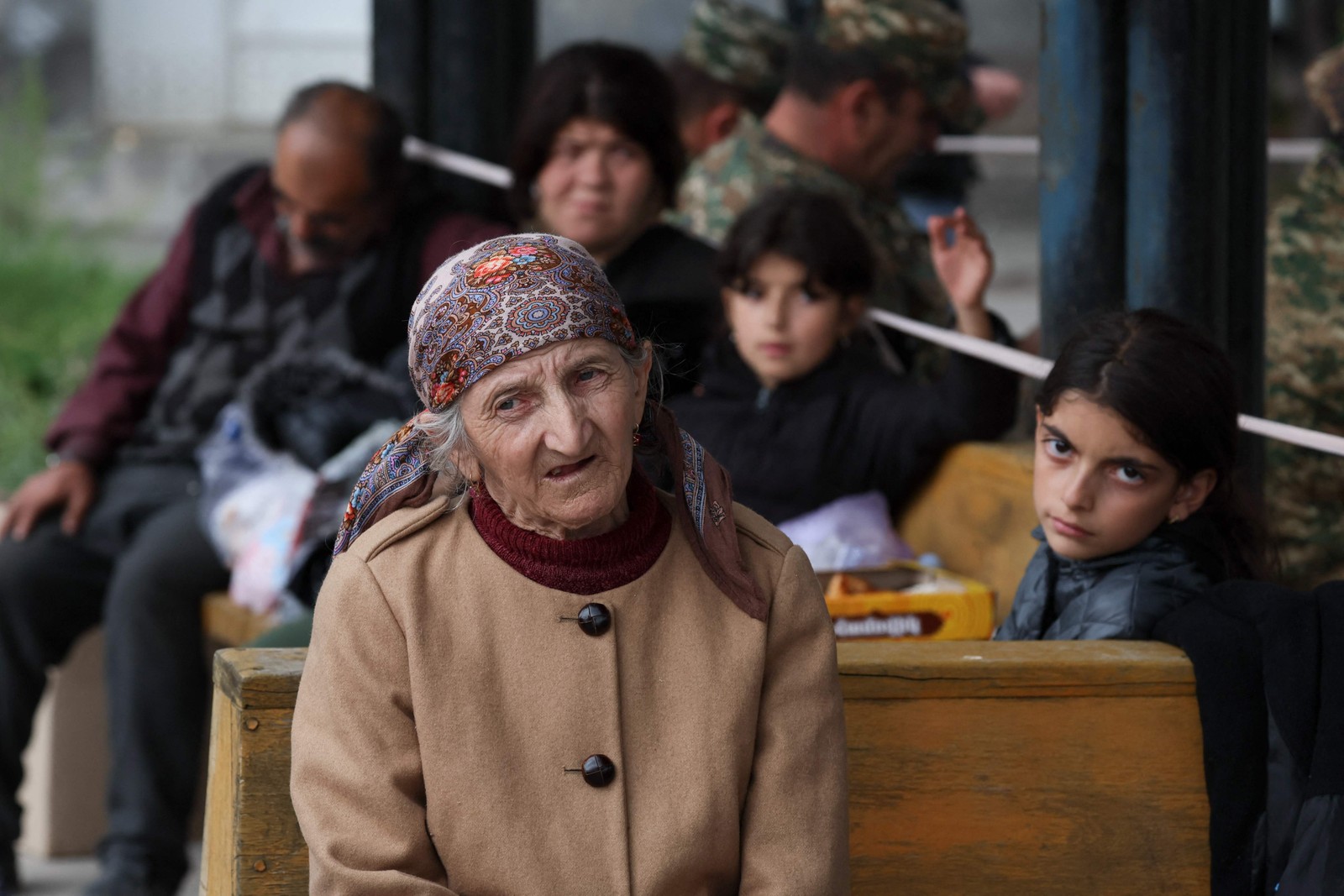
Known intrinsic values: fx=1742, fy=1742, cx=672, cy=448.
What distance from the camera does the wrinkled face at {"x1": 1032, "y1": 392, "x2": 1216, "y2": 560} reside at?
2.50 meters

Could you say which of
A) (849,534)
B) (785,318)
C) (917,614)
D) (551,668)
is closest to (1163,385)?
(917,614)

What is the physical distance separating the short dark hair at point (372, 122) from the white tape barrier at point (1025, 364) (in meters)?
1.30

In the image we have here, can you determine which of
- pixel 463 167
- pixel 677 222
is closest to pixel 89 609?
pixel 463 167

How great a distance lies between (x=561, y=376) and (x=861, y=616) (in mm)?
1335

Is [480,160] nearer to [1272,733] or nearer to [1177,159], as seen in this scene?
[1177,159]

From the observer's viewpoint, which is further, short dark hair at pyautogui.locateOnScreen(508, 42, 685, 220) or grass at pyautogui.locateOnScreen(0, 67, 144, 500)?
grass at pyautogui.locateOnScreen(0, 67, 144, 500)

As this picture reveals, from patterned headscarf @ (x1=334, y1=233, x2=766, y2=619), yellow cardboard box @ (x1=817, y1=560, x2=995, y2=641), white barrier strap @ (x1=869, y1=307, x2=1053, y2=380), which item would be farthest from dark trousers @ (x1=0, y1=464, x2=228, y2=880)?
patterned headscarf @ (x1=334, y1=233, x2=766, y2=619)

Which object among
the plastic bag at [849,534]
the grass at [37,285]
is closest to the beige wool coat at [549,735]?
the plastic bag at [849,534]

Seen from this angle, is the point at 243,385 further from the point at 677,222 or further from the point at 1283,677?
the point at 1283,677

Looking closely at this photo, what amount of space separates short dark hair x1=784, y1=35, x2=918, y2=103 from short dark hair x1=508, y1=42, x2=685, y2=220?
0.66m

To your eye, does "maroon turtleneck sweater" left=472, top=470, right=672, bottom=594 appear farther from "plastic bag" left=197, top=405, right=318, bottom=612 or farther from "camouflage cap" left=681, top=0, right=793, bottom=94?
"camouflage cap" left=681, top=0, right=793, bottom=94

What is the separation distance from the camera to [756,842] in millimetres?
1999

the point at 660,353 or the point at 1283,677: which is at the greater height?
the point at 660,353

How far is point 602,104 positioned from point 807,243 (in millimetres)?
731
